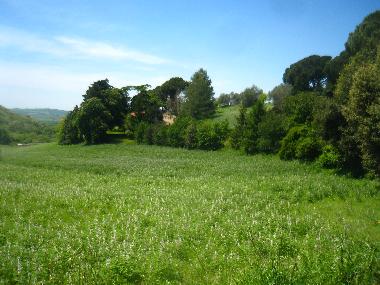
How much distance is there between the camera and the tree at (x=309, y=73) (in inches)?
2766

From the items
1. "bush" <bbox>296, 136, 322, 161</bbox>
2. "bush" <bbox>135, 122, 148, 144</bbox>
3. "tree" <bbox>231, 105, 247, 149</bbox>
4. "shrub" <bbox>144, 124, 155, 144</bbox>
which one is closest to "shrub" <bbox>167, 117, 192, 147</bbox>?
"shrub" <bbox>144, 124, 155, 144</bbox>

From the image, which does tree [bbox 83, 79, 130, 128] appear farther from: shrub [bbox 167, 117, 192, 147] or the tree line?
shrub [bbox 167, 117, 192, 147]

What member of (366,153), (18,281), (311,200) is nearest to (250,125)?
(366,153)

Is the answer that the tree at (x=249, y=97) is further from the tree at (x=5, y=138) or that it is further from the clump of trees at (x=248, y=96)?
the tree at (x=5, y=138)

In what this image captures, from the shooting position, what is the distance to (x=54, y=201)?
1838cm

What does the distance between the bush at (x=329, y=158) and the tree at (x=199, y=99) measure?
159ft

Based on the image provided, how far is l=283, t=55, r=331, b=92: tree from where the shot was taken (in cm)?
7025

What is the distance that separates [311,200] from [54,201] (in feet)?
48.4

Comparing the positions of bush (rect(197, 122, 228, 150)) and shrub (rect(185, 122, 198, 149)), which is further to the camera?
shrub (rect(185, 122, 198, 149))

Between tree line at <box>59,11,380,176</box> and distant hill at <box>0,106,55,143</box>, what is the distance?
62541 millimetres

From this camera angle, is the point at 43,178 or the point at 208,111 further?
the point at 208,111

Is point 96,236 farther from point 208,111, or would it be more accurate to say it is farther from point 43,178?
point 208,111

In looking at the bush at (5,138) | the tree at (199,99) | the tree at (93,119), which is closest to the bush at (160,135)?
the tree at (93,119)

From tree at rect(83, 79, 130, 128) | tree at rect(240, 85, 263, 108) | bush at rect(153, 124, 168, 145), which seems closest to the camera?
bush at rect(153, 124, 168, 145)
